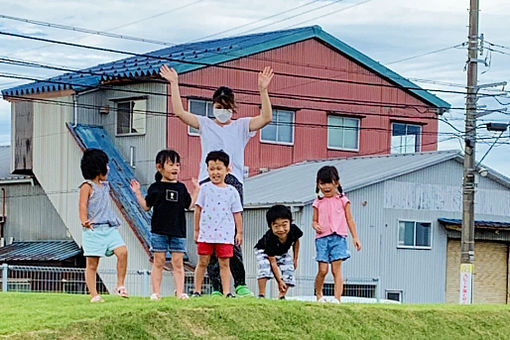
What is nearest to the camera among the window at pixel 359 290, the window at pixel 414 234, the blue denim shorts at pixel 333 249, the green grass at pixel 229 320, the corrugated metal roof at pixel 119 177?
the green grass at pixel 229 320

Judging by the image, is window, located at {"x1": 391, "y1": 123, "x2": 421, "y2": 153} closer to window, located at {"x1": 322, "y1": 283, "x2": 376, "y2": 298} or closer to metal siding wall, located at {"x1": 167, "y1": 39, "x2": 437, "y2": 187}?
metal siding wall, located at {"x1": 167, "y1": 39, "x2": 437, "y2": 187}

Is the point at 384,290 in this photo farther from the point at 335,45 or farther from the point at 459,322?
the point at 459,322

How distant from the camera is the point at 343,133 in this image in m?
39.2

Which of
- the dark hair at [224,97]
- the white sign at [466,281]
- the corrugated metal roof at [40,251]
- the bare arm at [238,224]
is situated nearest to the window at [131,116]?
the corrugated metal roof at [40,251]

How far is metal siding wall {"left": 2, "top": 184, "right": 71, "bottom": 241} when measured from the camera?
123 ft

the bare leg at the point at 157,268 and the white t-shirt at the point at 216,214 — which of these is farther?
the white t-shirt at the point at 216,214

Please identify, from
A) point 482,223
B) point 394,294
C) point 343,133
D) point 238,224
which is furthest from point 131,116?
point 238,224

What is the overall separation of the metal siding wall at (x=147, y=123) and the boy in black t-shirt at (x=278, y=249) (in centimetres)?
2211

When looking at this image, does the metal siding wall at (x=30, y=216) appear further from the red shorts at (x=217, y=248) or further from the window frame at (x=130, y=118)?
the red shorts at (x=217, y=248)

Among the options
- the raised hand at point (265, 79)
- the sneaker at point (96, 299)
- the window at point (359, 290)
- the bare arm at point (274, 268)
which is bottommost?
the window at point (359, 290)

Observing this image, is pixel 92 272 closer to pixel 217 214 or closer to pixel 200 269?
pixel 200 269

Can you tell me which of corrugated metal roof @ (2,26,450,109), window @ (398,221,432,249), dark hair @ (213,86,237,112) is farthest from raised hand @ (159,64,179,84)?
window @ (398,221,432,249)

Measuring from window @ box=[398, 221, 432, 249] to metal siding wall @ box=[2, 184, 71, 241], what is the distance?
11.7 metres

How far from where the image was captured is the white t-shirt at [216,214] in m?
10.9
